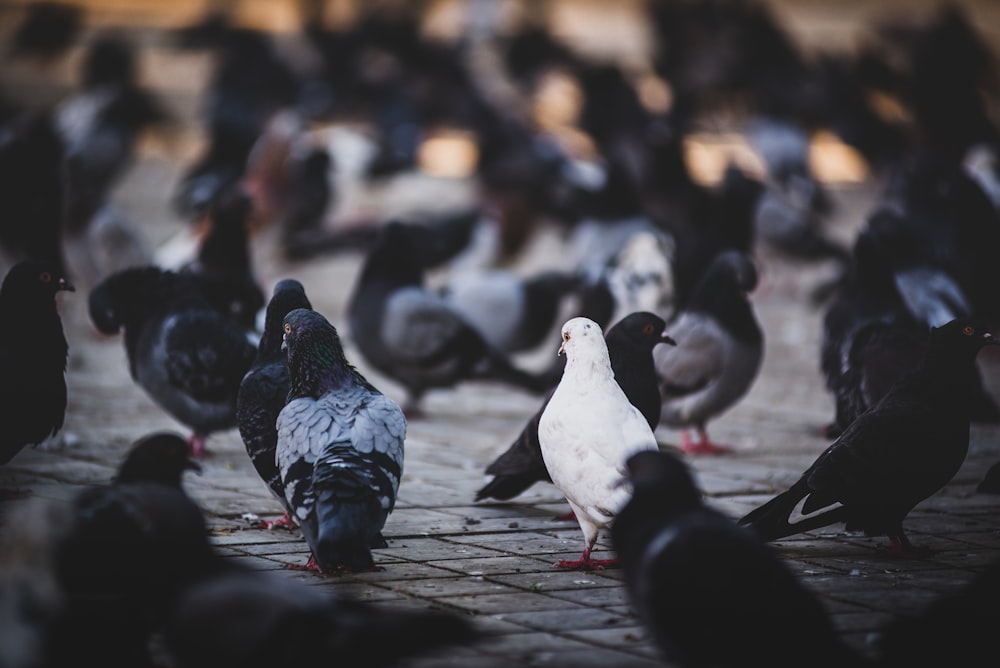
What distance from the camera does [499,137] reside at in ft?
61.5

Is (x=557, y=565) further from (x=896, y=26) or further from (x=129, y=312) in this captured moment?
(x=896, y=26)

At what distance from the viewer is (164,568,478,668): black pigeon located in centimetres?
335

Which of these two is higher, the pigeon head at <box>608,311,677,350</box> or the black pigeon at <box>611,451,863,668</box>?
the pigeon head at <box>608,311,677,350</box>

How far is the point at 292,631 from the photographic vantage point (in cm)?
338

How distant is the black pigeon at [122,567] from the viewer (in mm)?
3588

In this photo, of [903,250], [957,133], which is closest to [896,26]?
[957,133]

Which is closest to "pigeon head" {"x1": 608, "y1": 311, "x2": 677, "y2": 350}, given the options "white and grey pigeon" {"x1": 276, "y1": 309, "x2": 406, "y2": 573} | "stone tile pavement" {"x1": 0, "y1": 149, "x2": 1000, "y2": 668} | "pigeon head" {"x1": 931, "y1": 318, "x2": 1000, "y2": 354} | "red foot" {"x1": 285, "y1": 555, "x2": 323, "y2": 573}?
"stone tile pavement" {"x1": 0, "y1": 149, "x2": 1000, "y2": 668}

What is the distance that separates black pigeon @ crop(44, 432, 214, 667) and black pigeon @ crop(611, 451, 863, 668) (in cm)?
119

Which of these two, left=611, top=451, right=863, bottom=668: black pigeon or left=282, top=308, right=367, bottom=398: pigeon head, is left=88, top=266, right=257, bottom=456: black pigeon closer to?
left=282, top=308, right=367, bottom=398: pigeon head

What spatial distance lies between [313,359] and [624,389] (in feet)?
4.68

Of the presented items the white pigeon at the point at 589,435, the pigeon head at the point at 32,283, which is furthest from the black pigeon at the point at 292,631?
the pigeon head at the point at 32,283

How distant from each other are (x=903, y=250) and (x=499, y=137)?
9.94 m

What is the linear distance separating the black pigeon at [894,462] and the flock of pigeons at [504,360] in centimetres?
1

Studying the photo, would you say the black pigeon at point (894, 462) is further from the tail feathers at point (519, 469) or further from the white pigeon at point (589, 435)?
the tail feathers at point (519, 469)
